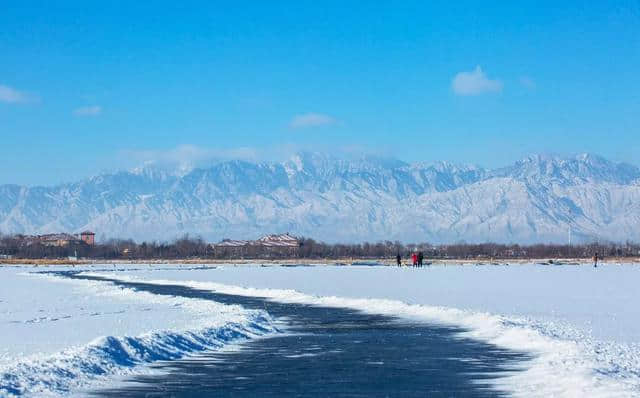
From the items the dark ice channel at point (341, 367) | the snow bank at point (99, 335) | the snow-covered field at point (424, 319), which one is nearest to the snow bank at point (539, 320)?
the snow-covered field at point (424, 319)

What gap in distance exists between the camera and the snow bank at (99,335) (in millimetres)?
15547

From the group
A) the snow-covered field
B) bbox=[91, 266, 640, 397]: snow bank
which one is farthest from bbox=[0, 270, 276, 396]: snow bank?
bbox=[91, 266, 640, 397]: snow bank

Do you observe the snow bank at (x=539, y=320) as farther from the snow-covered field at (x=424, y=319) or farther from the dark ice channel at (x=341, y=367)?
the dark ice channel at (x=341, y=367)

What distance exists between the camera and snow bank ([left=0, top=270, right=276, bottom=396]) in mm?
15547

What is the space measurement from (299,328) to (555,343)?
356 inches

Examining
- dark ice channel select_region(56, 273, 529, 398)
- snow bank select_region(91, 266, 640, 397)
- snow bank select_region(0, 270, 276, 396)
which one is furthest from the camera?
snow bank select_region(0, 270, 276, 396)

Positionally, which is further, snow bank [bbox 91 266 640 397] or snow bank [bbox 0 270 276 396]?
snow bank [bbox 0 270 276 396]

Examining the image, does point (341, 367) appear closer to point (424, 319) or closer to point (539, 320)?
point (539, 320)

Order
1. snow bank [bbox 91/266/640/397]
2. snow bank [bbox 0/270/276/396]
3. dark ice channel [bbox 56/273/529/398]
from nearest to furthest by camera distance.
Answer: dark ice channel [bbox 56/273/529/398], snow bank [bbox 91/266/640/397], snow bank [bbox 0/270/276/396]

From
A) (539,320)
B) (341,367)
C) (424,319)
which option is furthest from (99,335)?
(539,320)

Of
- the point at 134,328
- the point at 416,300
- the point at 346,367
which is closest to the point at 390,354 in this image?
the point at 346,367

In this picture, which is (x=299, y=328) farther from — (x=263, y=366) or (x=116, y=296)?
(x=116, y=296)

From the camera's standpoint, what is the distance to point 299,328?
1068 inches

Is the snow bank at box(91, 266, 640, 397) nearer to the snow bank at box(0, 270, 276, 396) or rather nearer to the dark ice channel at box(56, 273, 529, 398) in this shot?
the dark ice channel at box(56, 273, 529, 398)
